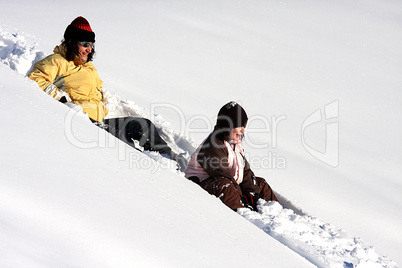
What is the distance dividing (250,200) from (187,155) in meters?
1.08

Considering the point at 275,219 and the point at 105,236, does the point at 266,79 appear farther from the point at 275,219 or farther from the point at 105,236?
the point at 105,236

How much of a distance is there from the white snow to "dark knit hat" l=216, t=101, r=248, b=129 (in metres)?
0.62

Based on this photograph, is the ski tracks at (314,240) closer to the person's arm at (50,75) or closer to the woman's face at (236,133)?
the woman's face at (236,133)

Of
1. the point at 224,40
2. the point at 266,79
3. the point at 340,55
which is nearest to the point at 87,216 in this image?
the point at 266,79

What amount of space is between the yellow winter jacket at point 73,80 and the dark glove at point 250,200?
139 centimetres

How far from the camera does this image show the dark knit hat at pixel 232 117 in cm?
378

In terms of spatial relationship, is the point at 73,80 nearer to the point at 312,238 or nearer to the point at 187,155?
the point at 187,155

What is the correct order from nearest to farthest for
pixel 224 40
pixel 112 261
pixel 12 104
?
pixel 112 261 < pixel 12 104 < pixel 224 40

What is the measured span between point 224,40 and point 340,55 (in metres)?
4.39

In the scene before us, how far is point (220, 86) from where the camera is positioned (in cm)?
980

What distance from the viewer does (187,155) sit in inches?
186

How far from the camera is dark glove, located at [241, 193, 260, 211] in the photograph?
373 cm

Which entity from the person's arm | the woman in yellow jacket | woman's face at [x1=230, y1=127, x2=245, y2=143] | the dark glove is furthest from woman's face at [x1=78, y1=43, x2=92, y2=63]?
the dark glove

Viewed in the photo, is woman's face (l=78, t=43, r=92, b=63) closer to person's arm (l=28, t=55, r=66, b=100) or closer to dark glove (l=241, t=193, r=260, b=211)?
person's arm (l=28, t=55, r=66, b=100)
